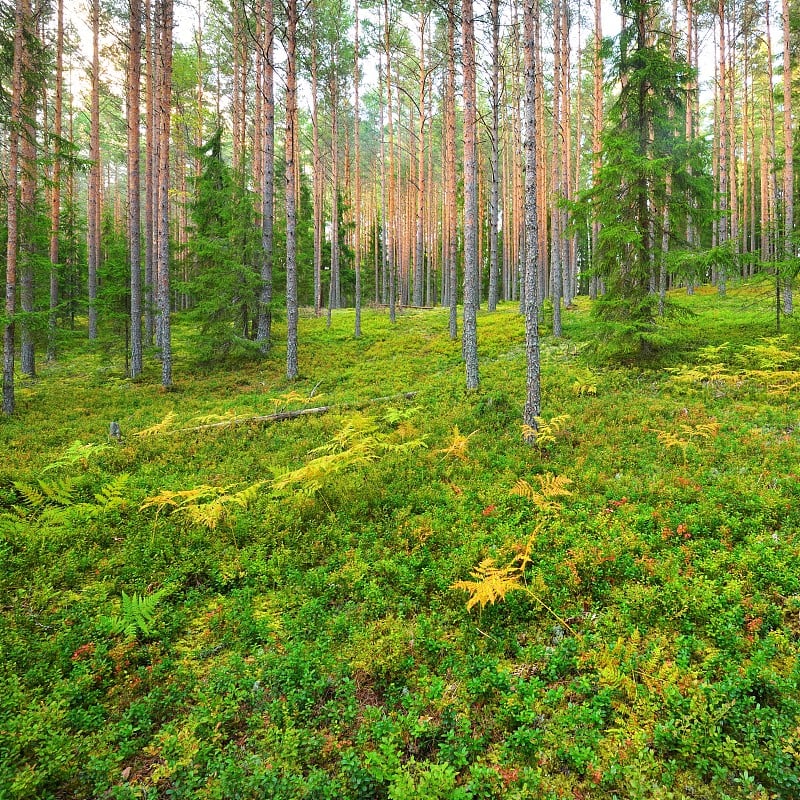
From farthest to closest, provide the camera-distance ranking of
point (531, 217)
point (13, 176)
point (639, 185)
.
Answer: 1. point (13, 176)
2. point (639, 185)
3. point (531, 217)

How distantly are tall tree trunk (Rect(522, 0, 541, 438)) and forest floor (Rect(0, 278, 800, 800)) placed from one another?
99 centimetres

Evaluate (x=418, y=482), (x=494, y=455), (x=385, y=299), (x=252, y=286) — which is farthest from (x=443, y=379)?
(x=385, y=299)

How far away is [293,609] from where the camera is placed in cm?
462

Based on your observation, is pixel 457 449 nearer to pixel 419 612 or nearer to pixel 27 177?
pixel 419 612

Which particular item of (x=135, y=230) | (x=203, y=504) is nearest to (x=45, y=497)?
(x=203, y=504)

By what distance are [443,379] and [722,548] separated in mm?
8890

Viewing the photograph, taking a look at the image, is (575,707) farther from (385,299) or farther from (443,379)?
(385,299)

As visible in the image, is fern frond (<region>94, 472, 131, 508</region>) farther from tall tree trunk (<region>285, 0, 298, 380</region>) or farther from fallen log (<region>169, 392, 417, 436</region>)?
tall tree trunk (<region>285, 0, 298, 380</region>)

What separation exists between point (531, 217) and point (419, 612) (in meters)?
6.50

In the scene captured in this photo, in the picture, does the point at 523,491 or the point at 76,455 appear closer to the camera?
the point at 523,491

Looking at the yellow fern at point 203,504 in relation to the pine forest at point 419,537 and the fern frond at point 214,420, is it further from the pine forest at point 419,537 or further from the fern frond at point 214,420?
the fern frond at point 214,420

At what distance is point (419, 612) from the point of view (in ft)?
14.9

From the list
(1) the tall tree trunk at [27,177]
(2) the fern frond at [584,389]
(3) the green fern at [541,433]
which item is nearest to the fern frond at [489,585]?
(3) the green fern at [541,433]

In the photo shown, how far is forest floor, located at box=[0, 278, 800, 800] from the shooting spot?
2980 mm
